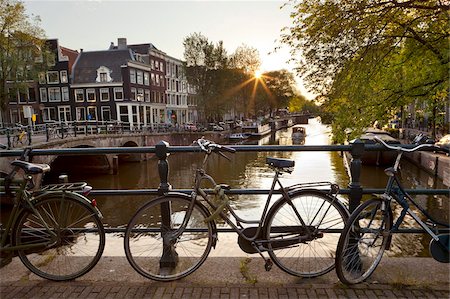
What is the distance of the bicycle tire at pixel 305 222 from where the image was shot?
2.82 m

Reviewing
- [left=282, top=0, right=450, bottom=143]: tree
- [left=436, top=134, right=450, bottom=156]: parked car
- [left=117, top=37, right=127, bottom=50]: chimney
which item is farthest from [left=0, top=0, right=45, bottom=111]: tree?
[left=436, top=134, right=450, bottom=156]: parked car

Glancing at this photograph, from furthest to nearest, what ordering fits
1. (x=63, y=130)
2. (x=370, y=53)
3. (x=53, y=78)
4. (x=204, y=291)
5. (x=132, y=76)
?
(x=132, y=76) → (x=53, y=78) → (x=63, y=130) → (x=370, y=53) → (x=204, y=291)

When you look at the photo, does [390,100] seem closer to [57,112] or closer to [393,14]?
[393,14]

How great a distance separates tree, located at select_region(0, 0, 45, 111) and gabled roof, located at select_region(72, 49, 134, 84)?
11.8m

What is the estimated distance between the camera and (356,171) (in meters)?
2.84

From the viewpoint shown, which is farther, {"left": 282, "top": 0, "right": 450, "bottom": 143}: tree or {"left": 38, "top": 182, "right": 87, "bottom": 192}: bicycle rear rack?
{"left": 282, "top": 0, "right": 450, "bottom": 143}: tree

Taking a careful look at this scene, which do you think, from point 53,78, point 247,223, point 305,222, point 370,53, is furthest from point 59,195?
point 53,78

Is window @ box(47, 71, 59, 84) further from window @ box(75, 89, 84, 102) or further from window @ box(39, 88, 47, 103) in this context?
window @ box(75, 89, 84, 102)

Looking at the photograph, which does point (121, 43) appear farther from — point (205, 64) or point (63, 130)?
point (63, 130)

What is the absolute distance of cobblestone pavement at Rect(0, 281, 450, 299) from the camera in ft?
8.38

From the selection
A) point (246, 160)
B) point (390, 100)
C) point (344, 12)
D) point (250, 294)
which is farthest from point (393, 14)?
point (246, 160)

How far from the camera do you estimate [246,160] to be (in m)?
28.9

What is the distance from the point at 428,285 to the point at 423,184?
58.3 feet

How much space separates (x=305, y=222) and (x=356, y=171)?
1.92 ft
